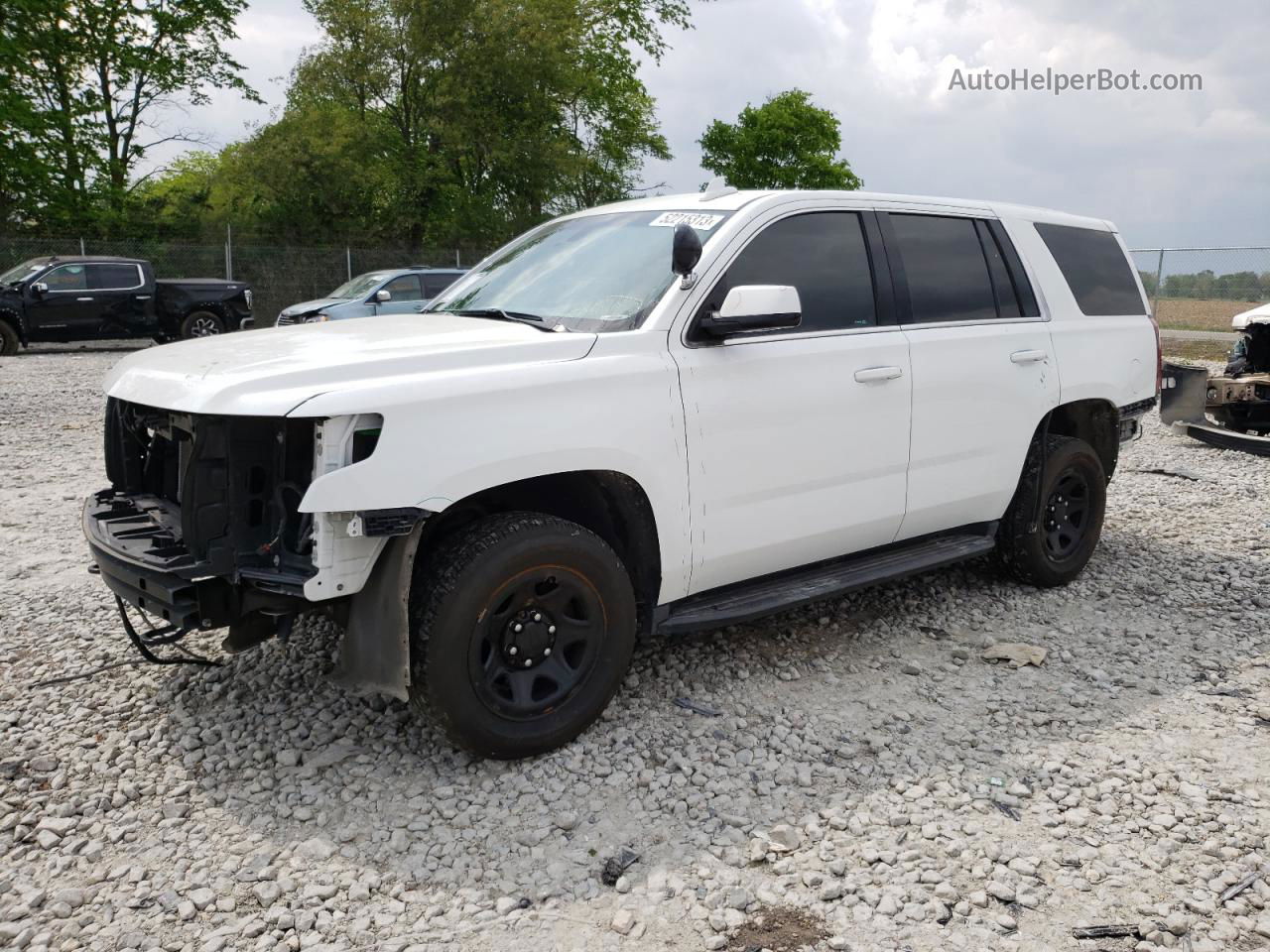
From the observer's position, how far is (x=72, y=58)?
2811 cm

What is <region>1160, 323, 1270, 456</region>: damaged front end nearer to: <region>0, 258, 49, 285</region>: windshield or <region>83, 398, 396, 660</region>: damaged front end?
<region>83, 398, 396, 660</region>: damaged front end

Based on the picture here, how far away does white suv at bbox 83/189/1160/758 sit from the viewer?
3068mm

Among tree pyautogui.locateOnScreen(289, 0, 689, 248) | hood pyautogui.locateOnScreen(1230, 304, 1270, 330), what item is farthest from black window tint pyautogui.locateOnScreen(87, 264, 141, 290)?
hood pyautogui.locateOnScreen(1230, 304, 1270, 330)

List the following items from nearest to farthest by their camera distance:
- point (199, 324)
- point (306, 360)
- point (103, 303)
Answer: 1. point (306, 360)
2. point (103, 303)
3. point (199, 324)

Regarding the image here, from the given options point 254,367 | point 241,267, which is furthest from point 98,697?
point 241,267

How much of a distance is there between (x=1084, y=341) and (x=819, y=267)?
74.7 inches

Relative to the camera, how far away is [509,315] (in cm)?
406

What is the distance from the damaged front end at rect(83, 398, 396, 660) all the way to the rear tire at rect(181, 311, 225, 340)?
57.6 feet

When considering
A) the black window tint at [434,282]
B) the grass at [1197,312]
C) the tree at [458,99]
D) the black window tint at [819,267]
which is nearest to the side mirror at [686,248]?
the black window tint at [819,267]

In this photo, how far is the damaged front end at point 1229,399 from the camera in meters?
9.59

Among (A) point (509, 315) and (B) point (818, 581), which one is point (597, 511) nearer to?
(A) point (509, 315)

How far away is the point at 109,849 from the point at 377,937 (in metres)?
0.98

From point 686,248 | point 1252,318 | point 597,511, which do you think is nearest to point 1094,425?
point 686,248

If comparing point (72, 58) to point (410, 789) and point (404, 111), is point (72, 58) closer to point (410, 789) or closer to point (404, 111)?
point (404, 111)
